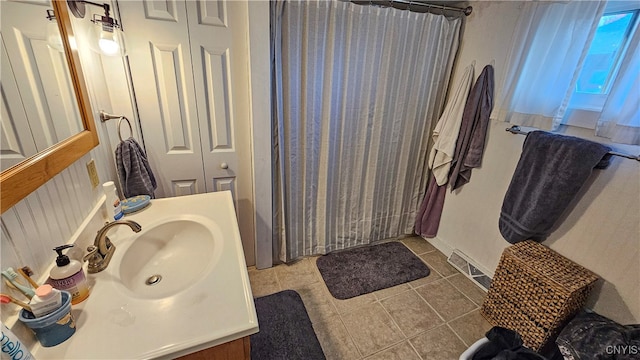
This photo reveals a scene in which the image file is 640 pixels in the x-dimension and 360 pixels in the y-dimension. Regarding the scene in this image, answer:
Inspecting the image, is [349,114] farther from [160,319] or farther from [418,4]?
[160,319]

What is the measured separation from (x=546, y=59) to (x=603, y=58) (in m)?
0.22

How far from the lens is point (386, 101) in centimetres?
191

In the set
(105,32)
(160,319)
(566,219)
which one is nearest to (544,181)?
(566,219)

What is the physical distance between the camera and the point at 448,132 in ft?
6.52

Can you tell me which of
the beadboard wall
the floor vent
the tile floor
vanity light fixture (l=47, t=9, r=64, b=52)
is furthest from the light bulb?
the floor vent

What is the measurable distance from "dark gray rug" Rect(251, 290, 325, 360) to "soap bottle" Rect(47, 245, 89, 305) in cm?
98

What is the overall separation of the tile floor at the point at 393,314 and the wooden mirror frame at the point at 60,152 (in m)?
1.34

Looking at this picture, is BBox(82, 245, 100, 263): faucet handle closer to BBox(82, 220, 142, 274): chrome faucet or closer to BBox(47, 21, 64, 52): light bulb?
BBox(82, 220, 142, 274): chrome faucet

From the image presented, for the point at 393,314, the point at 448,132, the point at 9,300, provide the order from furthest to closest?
the point at 448,132
the point at 393,314
the point at 9,300

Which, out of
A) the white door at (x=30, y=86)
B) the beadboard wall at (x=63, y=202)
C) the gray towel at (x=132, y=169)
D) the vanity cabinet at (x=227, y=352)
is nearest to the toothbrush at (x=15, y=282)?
the beadboard wall at (x=63, y=202)

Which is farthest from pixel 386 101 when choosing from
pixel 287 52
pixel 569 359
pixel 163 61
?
pixel 569 359

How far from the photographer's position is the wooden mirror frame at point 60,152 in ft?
1.93

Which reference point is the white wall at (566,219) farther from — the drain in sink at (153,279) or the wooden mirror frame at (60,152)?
the wooden mirror frame at (60,152)

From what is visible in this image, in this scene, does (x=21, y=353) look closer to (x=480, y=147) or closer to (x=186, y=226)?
(x=186, y=226)
